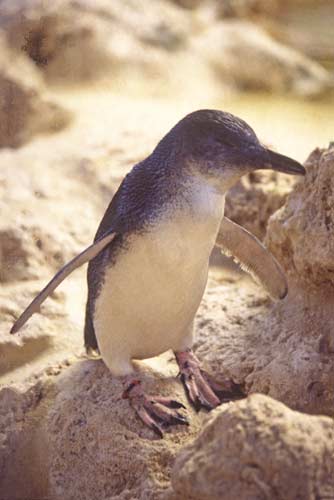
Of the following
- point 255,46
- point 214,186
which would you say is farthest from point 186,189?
point 255,46

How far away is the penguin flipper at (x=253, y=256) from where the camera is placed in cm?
221

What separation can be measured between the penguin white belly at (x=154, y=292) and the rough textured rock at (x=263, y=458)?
0.46 meters

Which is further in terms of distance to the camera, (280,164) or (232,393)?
(232,393)

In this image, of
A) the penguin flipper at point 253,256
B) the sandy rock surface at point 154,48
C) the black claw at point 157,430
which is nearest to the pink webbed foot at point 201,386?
the black claw at point 157,430

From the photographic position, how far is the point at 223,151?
1877mm

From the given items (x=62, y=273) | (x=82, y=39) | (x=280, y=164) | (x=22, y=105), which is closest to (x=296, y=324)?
(x=280, y=164)

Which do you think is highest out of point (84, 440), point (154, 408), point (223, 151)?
point (223, 151)

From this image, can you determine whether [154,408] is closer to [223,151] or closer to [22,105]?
[223,151]

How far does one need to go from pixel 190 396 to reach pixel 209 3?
335cm

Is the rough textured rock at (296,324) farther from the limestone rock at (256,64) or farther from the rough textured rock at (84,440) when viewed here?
the limestone rock at (256,64)

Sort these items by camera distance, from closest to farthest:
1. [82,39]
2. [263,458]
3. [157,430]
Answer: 1. [263,458]
2. [157,430]
3. [82,39]

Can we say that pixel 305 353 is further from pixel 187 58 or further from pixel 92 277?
pixel 187 58

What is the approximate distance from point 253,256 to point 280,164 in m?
0.39

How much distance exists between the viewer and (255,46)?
4617mm
